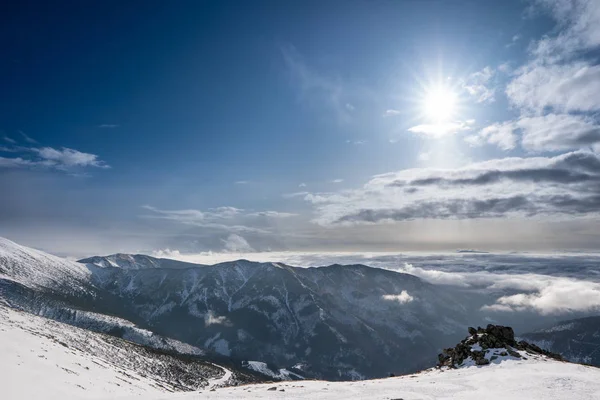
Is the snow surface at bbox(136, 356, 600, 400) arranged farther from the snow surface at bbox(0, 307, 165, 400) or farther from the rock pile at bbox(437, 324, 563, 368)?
the snow surface at bbox(0, 307, 165, 400)

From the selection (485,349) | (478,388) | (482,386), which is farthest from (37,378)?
(485,349)

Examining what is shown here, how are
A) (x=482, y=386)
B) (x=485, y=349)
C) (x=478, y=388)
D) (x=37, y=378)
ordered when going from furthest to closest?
(x=485, y=349), (x=37, y=378), (x=482, y=386), (x=478, y=388)

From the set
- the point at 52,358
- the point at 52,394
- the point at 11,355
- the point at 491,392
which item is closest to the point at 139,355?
the point at 52,358

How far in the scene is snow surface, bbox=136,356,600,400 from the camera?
26.6 m

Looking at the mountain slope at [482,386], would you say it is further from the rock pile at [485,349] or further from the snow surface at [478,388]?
the rock pile at [485,349]

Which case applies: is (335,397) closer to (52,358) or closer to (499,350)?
(499,350)

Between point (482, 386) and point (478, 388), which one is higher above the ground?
point (478, 388)

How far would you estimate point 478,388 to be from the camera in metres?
29.4

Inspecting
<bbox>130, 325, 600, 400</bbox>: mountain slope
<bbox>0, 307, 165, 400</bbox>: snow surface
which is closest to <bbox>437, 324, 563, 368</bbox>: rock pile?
<bbox>130, 325, 600, 400</bbox>: mountain slope

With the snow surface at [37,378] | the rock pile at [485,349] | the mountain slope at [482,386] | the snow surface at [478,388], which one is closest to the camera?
the snow surface at [478,388]

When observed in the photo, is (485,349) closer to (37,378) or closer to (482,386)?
(482,386)

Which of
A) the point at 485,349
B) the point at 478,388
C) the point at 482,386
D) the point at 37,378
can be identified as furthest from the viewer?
the point at 485,349

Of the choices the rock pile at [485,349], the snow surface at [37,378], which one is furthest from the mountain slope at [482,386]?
the snow surface at [37,378]

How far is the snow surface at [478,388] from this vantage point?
87.2 feet
